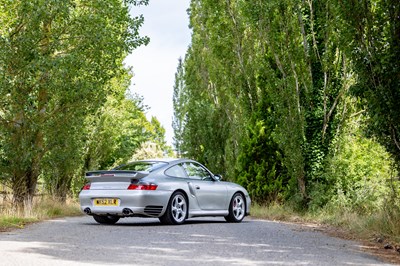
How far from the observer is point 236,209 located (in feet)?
56.4

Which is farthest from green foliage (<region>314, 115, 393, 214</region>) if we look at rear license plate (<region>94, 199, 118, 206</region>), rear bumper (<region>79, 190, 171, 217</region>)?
rear license plate (<region>94, 199, 118, 206</region>)

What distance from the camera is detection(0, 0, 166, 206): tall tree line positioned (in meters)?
18.2

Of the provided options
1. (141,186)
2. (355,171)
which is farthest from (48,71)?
(355,171)

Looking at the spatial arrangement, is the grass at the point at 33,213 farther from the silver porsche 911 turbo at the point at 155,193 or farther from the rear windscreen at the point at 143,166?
the rear windscreen at the point at 143,166

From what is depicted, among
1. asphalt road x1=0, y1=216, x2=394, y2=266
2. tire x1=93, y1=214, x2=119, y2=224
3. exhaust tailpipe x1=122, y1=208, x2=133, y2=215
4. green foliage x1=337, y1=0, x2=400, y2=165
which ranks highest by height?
green foliage x1=337, y1=0, x2=400, y2=165

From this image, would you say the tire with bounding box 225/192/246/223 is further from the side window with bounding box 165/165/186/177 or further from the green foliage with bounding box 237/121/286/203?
the green foliage with bounding box 237/121/286/203

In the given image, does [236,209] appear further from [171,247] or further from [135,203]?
[171,247]

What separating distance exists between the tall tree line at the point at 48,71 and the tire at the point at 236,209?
18.3 feet

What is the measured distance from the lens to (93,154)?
29312 millimetres

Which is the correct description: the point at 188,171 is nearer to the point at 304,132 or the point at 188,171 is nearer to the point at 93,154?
the point at 304,132

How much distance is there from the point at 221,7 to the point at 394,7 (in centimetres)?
1496

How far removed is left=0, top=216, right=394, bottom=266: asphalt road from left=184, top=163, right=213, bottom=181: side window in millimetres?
2398

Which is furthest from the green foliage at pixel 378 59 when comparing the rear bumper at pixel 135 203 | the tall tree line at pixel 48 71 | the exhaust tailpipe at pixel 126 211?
the tall tree line at pixel 48 71

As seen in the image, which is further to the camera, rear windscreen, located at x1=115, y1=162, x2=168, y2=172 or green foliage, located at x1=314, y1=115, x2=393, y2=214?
green foliage, located at x1=314, y1=115, x2=393, y2=214
